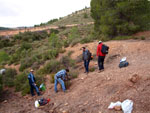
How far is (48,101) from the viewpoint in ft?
22.4

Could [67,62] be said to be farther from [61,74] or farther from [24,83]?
[61,74]

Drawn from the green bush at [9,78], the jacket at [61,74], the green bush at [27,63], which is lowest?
the green bush at [9,78]

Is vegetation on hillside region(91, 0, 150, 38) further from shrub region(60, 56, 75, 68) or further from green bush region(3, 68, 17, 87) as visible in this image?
green bush region(3, 68, 17, 87)

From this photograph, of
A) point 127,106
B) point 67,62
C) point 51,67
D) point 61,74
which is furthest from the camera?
point 67,62

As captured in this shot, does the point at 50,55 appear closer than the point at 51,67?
No

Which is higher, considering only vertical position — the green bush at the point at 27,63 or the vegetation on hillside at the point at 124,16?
the vegetation on hillside at the point at 124,16

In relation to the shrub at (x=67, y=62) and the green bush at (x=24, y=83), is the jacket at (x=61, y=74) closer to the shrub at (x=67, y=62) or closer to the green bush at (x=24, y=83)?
the green bush at (x=24, y=83)

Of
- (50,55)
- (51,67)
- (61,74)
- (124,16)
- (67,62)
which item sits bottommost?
(51,67)

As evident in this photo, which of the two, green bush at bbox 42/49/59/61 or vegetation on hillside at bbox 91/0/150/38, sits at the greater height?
vegetation on hillside at bbox 91/0/150/38

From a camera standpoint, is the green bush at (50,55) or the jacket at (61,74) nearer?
the jacket at (61,74)

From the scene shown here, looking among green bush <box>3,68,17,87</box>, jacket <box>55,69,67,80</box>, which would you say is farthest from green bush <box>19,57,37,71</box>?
jacket <box>55,69,67,80</box>

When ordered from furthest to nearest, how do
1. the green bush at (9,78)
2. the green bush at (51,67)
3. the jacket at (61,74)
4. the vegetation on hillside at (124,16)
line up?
the vegetation on hillside at (124,16) < the green bush at (51,67) < the green bush at (9,78) < the jacket at (61,74)

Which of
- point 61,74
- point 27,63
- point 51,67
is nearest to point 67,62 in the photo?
point 51,67

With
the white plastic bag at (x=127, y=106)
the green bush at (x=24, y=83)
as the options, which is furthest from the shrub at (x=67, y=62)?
the white plastic bag at (x=127, y=106)
